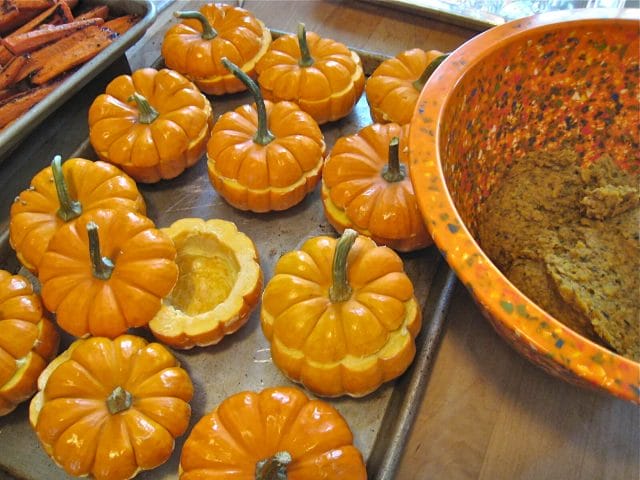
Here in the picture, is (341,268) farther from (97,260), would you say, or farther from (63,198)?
(63,198)

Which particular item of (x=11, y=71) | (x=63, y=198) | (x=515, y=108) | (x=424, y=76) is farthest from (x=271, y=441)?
(x=11, y=71)

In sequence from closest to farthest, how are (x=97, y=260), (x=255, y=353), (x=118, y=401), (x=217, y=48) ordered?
(x=118, y=401) → (x=97, y=260) → (x=255, y=353) → (x=217, y=48)

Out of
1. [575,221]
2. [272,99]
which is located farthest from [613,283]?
[272,99]

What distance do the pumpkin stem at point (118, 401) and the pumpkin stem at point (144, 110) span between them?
672mm

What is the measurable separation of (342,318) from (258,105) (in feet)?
1.78

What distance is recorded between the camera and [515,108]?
1.05m

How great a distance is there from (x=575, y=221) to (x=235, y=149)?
74 cm

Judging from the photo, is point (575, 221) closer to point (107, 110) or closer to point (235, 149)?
point (235, 149)

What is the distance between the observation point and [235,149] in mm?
1232

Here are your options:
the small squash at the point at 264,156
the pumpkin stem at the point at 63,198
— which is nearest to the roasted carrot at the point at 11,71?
the pumpkin stem at the point at 63,198

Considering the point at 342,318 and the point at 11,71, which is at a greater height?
the point at 11,71

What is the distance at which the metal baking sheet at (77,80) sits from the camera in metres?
1.21

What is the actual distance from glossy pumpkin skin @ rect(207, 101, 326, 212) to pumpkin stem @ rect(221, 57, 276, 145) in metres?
0.01

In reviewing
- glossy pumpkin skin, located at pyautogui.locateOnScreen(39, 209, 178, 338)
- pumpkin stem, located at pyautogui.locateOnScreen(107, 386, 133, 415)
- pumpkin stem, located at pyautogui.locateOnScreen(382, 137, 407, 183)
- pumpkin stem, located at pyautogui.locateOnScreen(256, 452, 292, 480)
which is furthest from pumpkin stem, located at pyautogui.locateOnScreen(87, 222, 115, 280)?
pumpkin stem, located at pyautogui.locateOnScreen(382, 137, 407, 183)
